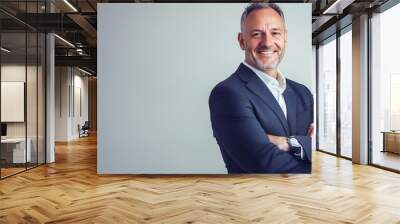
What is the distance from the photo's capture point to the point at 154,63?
655 cm

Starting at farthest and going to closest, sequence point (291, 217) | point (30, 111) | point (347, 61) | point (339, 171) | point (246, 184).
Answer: point (347, 61)
point (30, 111)
point (339, 171)
point (246, 184)
point (291, 217)

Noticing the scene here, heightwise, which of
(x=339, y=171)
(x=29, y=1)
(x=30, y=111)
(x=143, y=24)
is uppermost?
(x=29, y=1)

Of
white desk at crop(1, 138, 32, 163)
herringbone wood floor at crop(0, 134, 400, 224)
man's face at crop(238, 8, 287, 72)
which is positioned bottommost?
herringbone wood floor at crop(0, 134, 400, 224)

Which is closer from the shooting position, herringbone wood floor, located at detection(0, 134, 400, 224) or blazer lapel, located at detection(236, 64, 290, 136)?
herringbone wood floor, located at detection(0, 134, 400, 224)

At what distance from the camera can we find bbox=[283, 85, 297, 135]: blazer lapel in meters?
6.41

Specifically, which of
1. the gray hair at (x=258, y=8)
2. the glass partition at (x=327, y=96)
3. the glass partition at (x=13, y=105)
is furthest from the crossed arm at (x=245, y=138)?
the glass partition at (x=327, y=96)

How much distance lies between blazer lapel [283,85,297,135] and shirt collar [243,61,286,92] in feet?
0.34

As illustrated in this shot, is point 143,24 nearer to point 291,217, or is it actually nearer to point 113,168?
point 113,168

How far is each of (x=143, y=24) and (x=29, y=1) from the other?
8.28 ft

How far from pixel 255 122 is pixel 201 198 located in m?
1.89

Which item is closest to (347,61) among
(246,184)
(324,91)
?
(324,91)

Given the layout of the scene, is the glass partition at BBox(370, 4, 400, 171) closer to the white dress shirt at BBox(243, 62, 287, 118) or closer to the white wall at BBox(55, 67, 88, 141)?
the white dress shirt at BBox(243, 62, 287, 118)

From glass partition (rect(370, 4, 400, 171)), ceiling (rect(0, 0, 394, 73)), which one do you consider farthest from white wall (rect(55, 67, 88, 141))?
glass partition (rect(370, 4, 400, 171))

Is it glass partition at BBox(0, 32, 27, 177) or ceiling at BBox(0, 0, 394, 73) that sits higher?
ceiling at BBox(0, 0, 394, 73)
